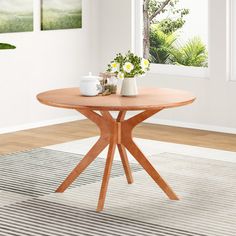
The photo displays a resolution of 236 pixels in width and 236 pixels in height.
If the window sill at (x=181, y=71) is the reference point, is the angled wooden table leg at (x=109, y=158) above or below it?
below

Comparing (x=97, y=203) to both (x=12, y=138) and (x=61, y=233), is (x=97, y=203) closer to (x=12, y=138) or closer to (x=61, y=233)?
(x=61, y=233)

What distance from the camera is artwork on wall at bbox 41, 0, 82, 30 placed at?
27.5 ft

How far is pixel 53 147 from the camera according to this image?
7281 millimetres

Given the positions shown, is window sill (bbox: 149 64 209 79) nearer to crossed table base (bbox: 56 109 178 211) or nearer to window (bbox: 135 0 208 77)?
window (bbox: 135 0 208 77)

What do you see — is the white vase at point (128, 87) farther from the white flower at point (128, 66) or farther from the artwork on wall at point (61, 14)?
the artwork on wall at point (61, 14)

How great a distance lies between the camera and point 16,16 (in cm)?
802

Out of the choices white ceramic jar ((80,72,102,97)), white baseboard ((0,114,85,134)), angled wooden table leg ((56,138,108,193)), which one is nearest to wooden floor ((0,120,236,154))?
white baseboard ((0,114,85,134))

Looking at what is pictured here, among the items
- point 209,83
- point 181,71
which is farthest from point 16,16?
point 209,83

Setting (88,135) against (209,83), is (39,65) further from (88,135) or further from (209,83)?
(209,83)

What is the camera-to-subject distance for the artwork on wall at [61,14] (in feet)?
27.5

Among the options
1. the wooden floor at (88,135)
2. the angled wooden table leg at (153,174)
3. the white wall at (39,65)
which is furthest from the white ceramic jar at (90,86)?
the white wall at (39,65)

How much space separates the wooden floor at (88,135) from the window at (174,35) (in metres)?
0.72

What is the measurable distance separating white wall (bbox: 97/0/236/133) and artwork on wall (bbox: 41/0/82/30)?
0.43 meters

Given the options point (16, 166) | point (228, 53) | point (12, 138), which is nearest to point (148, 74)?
A: point (228, 53)
